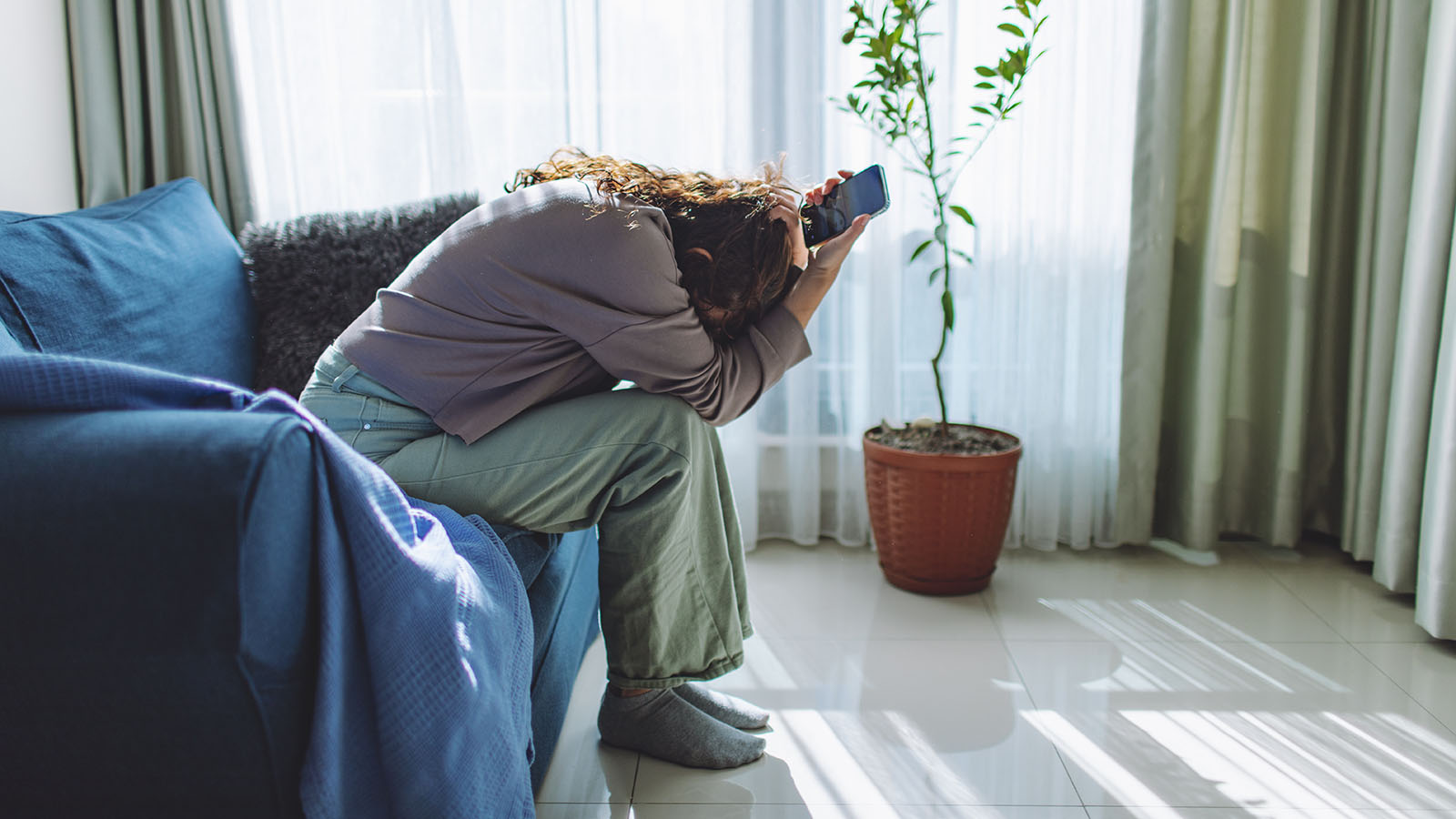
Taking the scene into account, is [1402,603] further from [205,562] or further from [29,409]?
[29,409]

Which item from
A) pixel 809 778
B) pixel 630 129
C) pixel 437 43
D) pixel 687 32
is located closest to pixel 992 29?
pixel 687 32

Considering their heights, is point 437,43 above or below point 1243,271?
above

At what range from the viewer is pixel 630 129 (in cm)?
214

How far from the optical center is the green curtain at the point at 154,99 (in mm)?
1959

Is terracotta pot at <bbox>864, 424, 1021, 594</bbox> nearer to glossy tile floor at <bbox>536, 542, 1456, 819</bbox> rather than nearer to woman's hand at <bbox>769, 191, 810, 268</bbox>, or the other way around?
glossy tile floor at <bbox>536, 542, 1456, 819</bbox>

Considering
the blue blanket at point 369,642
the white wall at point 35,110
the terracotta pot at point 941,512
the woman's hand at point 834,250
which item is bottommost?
the terracotta pot at point 941,512

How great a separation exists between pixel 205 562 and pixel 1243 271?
207 cm

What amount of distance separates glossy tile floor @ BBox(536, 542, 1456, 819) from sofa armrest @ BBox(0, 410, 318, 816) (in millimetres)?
599

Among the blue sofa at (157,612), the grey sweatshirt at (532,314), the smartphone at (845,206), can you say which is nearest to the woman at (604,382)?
the grey sweatshirt at (532,314)

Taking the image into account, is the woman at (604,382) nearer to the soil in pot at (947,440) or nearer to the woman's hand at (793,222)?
the woman's hand at (793,222)

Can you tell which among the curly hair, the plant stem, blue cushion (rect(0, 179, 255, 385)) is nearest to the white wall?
blue cushion (rect(0, 179, 255, 385))

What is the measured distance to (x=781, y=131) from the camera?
84.0 inches

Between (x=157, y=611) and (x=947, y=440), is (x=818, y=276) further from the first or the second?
(x=157, y=611)

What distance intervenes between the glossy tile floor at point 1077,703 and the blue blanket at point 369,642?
19.7 inches
